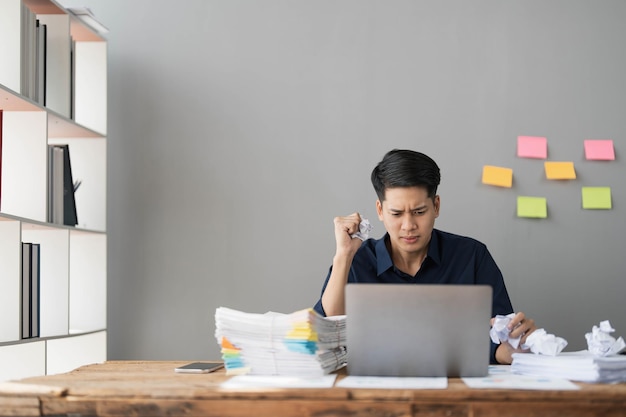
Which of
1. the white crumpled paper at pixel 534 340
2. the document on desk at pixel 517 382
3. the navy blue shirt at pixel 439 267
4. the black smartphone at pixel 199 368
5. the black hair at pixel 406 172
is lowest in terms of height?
the black smartphone at pixel 199 368

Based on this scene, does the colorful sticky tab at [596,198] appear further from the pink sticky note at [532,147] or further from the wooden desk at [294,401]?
the wooden desk at [294,401]

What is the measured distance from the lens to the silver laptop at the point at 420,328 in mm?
1471

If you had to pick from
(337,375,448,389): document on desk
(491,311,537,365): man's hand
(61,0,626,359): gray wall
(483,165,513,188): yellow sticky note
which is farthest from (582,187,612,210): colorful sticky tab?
(337,375,448,389): document on desk

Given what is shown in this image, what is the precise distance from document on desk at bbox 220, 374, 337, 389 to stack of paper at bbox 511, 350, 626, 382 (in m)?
0.41

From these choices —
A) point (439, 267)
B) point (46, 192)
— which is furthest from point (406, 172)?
point (46, 192)

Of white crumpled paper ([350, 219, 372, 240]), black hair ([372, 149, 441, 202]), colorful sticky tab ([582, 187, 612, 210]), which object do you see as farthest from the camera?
colorful sticky tab ([582, 187, 612, 210])

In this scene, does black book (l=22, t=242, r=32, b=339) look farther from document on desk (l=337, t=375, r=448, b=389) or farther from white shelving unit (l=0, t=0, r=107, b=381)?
document on desk (l=337, t=375, r=448, b=389)

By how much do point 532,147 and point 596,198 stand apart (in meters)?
0.31

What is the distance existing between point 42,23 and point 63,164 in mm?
521

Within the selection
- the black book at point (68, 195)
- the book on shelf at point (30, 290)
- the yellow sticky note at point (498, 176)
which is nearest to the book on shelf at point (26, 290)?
the book on shelf at point (30, 290)

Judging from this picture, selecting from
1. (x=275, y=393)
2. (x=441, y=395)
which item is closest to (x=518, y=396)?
(x=441, y=395)

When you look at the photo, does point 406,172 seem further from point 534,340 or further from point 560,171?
point 560,171

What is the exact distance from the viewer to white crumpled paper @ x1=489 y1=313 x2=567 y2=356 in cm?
161

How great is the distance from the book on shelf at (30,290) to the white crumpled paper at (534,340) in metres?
1.47
